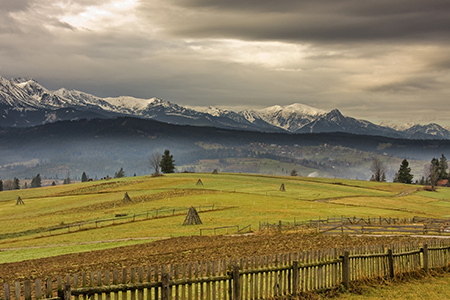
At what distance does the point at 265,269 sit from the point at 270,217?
49457 mm

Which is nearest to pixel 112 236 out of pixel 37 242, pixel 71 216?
pixel 37 242

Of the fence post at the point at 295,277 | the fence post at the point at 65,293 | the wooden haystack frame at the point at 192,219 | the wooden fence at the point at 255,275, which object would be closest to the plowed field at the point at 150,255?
the wooden fence at the point at 255,275

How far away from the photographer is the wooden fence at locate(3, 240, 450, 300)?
546 inches

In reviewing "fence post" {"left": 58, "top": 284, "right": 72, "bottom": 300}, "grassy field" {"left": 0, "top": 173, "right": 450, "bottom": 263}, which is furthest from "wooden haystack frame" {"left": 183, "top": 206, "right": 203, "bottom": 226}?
"fence post" {"left": 58, "top": 284, "right": 72, "bottom": 300}

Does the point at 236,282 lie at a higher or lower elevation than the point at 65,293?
lower

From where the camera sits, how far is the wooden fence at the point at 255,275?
1388 cm

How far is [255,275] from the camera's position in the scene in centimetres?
1680

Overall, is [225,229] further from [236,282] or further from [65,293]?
[65,293]

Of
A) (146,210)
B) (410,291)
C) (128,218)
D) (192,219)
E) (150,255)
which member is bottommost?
(128,218)

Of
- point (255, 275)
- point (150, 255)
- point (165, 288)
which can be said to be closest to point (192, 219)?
point (150, 255)

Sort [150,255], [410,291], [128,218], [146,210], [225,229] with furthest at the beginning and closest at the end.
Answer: [146,210]
[128,218]
[225,229]
[150,255]
[410,291]

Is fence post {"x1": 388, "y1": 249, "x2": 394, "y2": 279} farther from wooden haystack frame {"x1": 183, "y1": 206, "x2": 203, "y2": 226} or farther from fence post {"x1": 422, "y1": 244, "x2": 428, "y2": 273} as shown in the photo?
wooden haystack frame {"x1": 183, "y1": 206, "x2": 203, "y2": 226}

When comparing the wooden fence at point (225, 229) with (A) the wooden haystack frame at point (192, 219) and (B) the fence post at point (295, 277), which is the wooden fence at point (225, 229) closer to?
(A) the wooden haystack frame at point (192, 219)

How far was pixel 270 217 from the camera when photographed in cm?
6581
